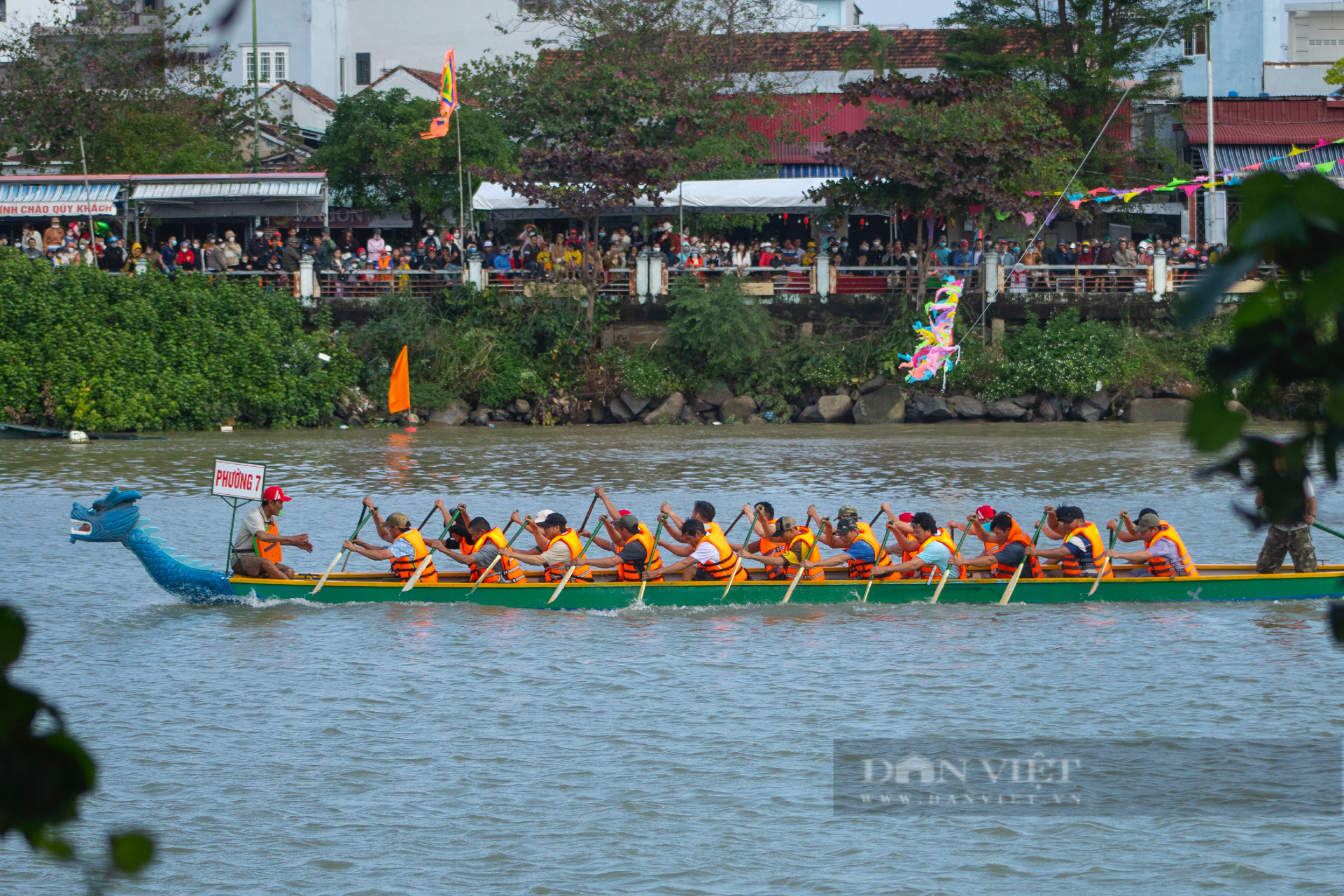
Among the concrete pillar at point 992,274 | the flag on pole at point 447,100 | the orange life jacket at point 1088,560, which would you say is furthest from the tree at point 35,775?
the flag on pole at point 447,100

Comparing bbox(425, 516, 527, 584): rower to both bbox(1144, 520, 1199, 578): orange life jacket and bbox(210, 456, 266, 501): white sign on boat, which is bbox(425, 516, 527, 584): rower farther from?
bbox(1144, 520, 1199, 578): orange life jacket

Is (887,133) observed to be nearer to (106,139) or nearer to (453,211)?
(453,211)

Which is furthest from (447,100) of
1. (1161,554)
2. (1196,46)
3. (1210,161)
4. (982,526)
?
(1196,46)

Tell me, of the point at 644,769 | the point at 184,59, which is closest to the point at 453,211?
the point at 644,769

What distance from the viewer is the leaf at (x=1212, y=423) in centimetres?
202

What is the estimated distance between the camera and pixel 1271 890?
7383mm

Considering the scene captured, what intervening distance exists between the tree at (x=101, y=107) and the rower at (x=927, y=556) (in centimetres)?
2399

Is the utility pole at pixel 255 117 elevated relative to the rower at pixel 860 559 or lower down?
elevated

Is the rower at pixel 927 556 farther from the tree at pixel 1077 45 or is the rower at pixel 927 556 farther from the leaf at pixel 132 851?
the tree at pixel 1077 45

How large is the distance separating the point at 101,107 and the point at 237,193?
6272mm

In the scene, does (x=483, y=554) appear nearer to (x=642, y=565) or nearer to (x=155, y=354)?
(x=642, y=565)

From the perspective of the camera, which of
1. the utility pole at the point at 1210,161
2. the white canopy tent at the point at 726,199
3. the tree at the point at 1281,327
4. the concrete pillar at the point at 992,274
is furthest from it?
the utility pole at the point at 1210,161

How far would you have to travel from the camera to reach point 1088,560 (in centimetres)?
1311

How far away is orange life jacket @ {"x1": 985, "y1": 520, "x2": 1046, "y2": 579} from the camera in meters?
13.2
